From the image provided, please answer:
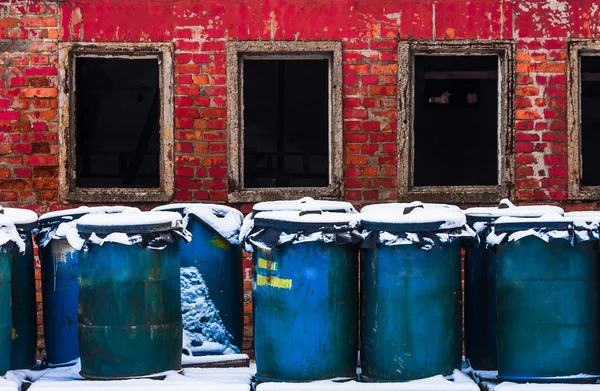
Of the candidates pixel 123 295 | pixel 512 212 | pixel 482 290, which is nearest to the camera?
pixel 123 295

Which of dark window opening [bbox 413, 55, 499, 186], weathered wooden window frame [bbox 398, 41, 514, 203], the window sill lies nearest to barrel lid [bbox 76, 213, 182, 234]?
the window sill

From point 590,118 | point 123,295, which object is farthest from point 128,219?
point 590,118

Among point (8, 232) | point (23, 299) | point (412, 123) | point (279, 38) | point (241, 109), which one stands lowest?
point (23, 299)

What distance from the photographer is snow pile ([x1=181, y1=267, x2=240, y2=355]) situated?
6285mm

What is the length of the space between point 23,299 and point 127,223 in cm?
92

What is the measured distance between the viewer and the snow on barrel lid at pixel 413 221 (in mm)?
5516

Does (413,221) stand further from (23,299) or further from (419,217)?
(23,299)

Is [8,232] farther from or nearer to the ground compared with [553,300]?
farther from the ground

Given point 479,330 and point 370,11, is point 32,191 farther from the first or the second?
point 479,330

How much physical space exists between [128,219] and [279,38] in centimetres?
334

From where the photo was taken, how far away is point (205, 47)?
28.1 ft

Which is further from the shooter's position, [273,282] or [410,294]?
[273,282]

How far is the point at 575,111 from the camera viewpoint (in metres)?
8.65

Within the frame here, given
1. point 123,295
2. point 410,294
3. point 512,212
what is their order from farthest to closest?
point 512,212 < point 123,295 < point 410,294
